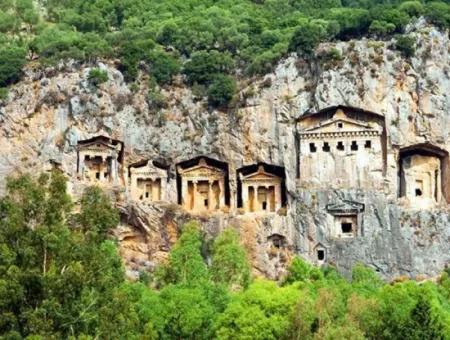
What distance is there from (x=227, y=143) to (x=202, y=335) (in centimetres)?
2297

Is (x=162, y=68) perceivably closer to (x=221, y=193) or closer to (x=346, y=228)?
(x=221, y=193)

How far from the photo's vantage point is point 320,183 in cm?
6034

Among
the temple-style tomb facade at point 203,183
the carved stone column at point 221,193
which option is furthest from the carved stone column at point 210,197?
the carved stone column at point 221,193

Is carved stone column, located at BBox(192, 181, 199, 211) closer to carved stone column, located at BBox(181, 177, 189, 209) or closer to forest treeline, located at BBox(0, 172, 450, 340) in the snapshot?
carved stone column, located at BBox(181, 177, 189, 209)

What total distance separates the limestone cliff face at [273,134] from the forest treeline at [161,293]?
121 inches

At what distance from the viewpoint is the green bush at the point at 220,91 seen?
62.5 m

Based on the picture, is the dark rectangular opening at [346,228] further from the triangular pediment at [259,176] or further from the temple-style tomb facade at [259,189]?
the triangular pediment at [259,176]

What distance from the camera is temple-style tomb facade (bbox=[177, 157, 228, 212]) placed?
62.6 metres

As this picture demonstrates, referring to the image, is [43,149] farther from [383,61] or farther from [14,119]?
[383,61]

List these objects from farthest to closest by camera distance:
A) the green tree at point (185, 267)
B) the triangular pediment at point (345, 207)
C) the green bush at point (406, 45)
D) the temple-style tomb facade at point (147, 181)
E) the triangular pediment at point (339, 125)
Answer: the temple-style tomb facade at point (147, 181)
the green bush at point (406, 45)
the triangular pediment at point (339, 125)
the triangular pediment at point (345, 207)
the green tree at point (185, 267)

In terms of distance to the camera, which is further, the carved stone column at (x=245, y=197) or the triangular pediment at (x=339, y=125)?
the carved stone column at (x=245, y=197)

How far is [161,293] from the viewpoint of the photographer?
43.1 meters

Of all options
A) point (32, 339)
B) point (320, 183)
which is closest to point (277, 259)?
point (320, 183)

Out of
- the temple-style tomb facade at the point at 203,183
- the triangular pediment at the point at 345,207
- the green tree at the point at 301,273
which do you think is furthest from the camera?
the temple-style tomb facade at the point at 203,183
